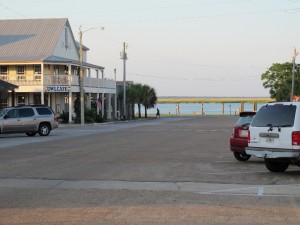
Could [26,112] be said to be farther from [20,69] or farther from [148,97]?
[148,97]

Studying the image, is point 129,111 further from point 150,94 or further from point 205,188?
point 205,188

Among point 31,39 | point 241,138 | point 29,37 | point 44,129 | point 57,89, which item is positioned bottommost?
point 44,129

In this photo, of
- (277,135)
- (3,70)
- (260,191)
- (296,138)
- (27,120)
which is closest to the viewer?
(260,191)

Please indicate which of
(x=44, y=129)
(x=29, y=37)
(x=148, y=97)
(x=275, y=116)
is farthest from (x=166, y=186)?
(x=148, y=97)

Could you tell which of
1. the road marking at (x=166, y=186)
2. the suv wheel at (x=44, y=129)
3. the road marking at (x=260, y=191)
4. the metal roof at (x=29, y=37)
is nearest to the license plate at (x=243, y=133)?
the road marking at (x=166, y=186)

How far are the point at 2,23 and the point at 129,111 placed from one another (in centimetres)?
2424

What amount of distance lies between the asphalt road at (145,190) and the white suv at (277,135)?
467mm

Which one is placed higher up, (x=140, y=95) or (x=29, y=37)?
(x=29, y=37)

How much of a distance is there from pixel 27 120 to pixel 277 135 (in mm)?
20721

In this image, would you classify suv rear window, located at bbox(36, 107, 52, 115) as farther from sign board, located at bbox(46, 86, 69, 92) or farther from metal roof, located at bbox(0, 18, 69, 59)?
metal roof, located at bbox(0, 18, 69, 59)

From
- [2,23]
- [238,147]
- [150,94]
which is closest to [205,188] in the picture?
[238,147]

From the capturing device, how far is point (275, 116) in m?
13.5

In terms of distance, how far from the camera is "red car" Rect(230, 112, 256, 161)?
1617 cm

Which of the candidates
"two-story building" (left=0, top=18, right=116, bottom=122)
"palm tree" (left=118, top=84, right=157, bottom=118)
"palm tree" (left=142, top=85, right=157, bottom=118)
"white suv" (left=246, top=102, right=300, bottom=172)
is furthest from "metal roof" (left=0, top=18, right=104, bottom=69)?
"white suv" (left=246, top=102, right=300, bottom=172)
